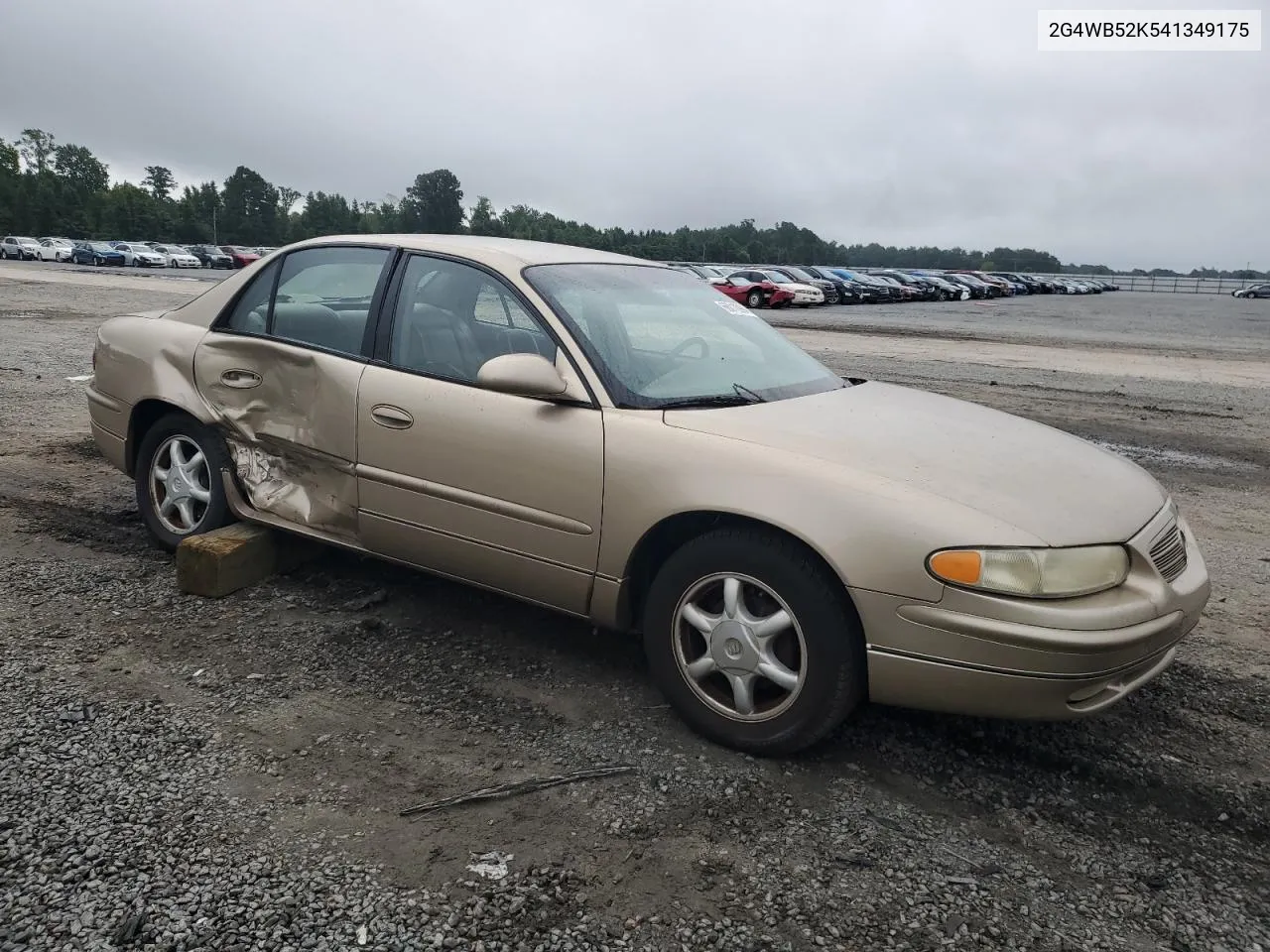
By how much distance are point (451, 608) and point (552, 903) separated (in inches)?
74.7

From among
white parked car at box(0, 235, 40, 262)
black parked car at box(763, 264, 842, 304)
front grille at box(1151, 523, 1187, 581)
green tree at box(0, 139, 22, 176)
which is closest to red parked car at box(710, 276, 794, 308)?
black parked car at box(763, 264, 842, 304)

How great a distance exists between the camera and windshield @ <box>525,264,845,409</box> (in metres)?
3.36

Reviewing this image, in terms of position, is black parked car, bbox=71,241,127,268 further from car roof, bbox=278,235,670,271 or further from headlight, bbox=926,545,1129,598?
headlight, bbox=926,545,1129,598

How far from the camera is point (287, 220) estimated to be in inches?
4146

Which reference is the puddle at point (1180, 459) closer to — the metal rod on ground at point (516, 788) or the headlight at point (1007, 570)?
the headlight at point (1007, 570)

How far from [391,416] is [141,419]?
174cm

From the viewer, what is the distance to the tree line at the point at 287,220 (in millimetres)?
77688

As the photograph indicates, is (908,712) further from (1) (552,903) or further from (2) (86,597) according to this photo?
(2) (86,597)

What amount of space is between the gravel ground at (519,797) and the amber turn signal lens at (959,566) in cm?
70

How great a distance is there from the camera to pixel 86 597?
13.2 ft

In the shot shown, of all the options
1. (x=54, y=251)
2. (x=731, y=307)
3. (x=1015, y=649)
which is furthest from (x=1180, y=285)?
(x=1015, y=649)

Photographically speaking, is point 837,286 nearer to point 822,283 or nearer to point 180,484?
point 822,283

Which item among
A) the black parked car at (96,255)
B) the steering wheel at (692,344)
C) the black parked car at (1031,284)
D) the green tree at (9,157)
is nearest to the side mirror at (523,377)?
the steering wheel at (692,344)

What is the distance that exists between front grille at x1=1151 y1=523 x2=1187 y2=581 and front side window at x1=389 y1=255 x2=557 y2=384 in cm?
211
